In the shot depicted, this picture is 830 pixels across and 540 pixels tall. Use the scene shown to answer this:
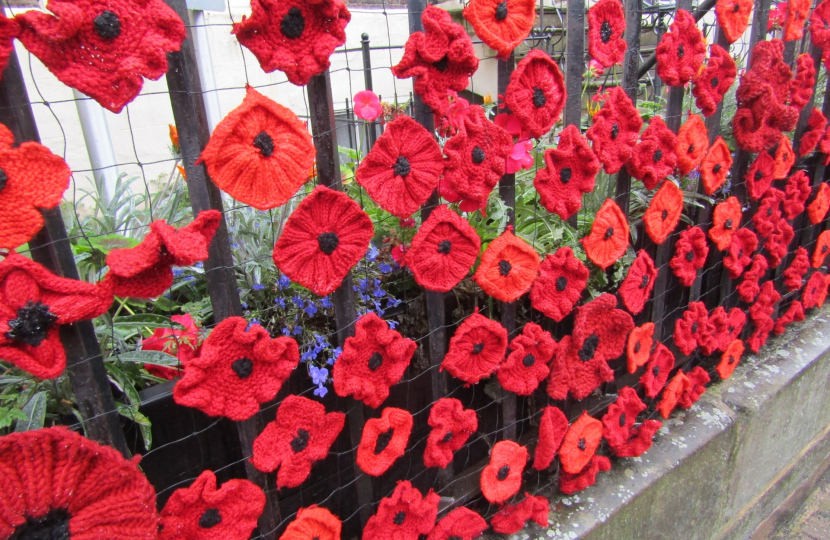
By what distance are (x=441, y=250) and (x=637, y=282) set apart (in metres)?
0.67

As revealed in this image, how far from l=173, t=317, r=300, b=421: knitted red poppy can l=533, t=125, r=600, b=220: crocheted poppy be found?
62 centimetres

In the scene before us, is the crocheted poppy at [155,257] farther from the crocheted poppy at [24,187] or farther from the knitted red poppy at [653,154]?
the knitted red poppy at [653,154]

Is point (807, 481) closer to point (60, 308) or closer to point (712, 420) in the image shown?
point (712, 420)

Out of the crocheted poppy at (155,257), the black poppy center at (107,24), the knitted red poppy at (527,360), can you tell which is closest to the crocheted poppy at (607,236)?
the knitted red poppy at (527,360)

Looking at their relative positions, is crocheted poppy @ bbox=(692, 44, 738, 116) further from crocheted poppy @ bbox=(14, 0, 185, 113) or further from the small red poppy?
crocheted poppy @ bbox=(14, 0, 185, 113)

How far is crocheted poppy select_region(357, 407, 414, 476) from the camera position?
109cm

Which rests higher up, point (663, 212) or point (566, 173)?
point (566, 173)

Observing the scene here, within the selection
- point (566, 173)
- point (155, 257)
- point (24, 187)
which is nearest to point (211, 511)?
point (155, 257)

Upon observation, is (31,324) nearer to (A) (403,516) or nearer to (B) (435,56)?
(B) (435,56)

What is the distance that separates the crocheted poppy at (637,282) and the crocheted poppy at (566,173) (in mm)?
350

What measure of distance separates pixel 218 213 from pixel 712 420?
175cm

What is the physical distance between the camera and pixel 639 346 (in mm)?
1578

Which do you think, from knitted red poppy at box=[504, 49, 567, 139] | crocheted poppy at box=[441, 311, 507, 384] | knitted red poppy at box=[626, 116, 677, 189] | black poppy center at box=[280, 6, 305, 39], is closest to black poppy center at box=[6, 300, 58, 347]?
black poppy center at box=[280, 6, 305, 39]

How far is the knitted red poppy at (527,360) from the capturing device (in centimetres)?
126
